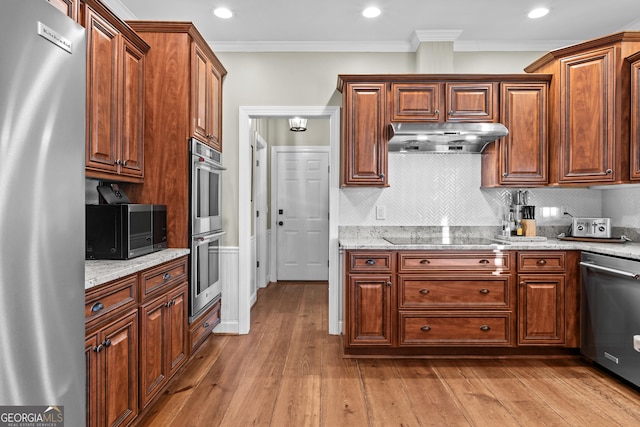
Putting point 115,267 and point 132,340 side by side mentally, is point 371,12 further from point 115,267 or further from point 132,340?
point 132,340

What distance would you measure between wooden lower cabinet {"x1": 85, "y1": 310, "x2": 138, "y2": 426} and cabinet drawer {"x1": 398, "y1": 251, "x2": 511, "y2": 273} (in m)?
1.92

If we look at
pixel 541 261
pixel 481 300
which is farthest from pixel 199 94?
pixel 541 261

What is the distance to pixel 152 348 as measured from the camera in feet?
7.07

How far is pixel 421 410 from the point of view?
7.42ft

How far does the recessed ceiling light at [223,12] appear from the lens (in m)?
3.06

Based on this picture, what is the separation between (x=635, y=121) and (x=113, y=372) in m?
3.69

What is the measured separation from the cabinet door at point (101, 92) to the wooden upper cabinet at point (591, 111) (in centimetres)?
328

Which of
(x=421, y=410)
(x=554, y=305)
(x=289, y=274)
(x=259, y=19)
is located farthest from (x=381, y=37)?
(x=289, y=274)

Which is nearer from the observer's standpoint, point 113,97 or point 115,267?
point 115,267

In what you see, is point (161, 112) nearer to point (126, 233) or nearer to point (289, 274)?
point (126, 233)

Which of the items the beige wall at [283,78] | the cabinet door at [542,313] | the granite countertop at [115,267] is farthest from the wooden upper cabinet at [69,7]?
the cabinet door at [542,313]

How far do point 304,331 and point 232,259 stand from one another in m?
0.97

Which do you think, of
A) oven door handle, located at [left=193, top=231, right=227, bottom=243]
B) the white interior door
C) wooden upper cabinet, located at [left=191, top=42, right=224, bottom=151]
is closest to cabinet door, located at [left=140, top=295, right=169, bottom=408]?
oven door handle, located at [left=193, top=231, right=227, bottom=243]

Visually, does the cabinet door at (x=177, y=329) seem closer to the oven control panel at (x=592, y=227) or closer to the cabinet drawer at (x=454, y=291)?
the cabinet drawer at (x=454, y=291)
